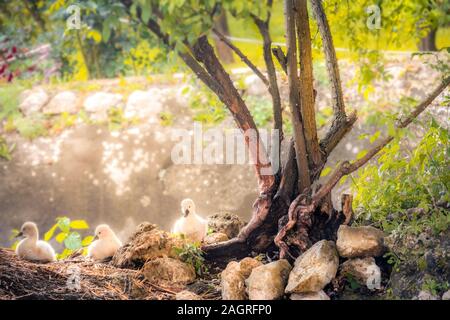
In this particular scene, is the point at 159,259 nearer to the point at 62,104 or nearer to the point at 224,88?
the point at 224,88

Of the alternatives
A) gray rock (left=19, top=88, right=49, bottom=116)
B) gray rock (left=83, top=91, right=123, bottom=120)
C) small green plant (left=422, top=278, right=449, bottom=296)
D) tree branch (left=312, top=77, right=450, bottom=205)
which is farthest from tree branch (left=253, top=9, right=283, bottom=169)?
gray rock (left=19, top=88, right=49, bottom=116)

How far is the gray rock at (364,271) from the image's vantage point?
2612mm

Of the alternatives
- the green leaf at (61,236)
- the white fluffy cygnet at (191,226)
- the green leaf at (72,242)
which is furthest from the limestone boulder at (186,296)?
the green leaf at (61,236)

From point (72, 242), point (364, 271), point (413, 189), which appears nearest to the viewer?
point (364, 271)

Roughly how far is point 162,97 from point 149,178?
95cm

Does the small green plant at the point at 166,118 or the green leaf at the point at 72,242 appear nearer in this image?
the green leaf at the point at 72,242

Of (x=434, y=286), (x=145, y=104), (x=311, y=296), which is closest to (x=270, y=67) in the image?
(x=311, y=296)

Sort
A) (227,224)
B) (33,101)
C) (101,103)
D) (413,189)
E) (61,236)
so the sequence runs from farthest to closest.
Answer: (33,101) < (101,103) < (61,236) < (227,224) < (413,189)

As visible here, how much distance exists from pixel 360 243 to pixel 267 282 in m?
0.46

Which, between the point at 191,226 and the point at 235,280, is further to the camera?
the point at 191,226

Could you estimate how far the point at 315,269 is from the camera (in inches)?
102

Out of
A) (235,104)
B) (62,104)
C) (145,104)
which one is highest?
(62,104)

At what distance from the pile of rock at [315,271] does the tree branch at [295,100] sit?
348 mm

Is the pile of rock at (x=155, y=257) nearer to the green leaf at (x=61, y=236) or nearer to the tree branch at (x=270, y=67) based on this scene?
the tree branch at (x=270, y=67)
